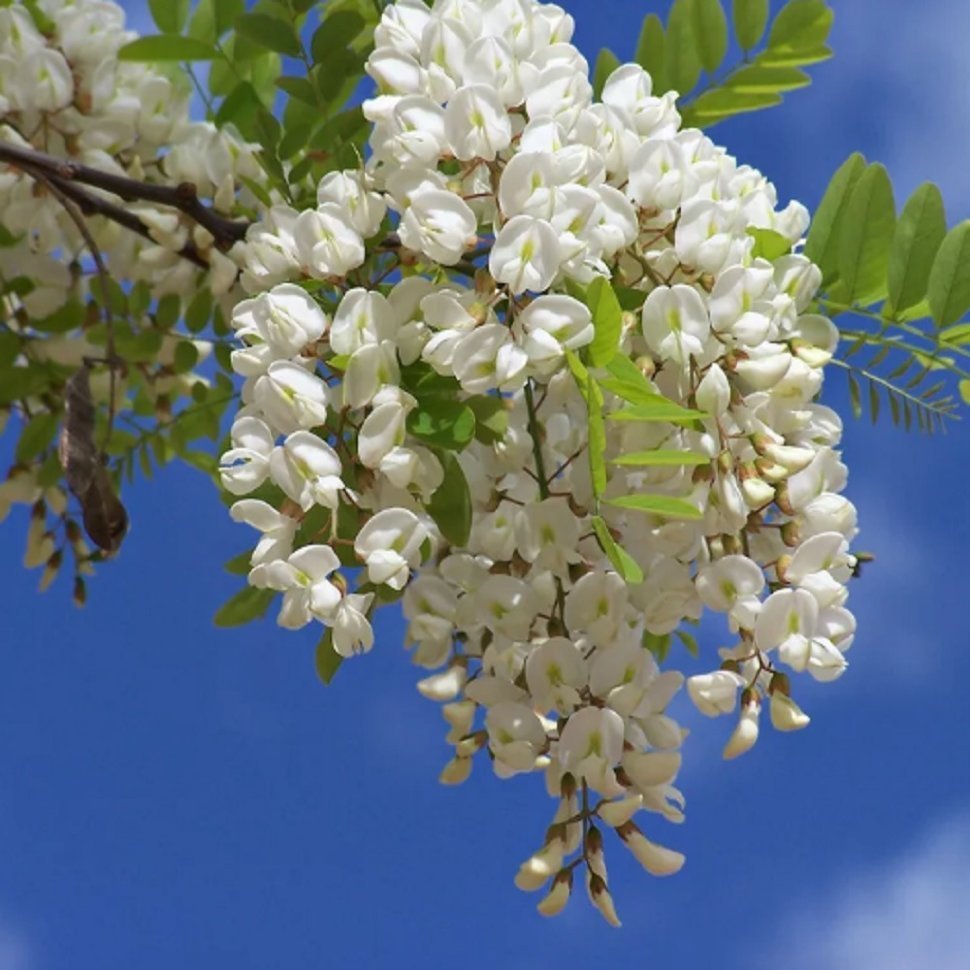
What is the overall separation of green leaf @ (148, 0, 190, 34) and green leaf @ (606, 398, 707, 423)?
0.62 metres

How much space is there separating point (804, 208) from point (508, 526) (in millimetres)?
293

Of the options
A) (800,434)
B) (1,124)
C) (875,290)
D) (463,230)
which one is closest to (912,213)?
(875,290)

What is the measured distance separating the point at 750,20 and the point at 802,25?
0.13 feet

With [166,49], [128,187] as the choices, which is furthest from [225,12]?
[128,187]

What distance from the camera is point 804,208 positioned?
98 centimetres

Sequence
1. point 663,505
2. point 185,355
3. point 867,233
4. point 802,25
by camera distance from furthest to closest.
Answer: point 185,355 → point 802,25 → point 867,233 → point 663,505

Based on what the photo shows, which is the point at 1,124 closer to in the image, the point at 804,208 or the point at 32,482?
the point at 32,482

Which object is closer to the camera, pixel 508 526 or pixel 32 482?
pixel 508 526

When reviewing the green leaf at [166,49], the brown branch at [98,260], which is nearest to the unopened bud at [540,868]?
the brown branch at [98,260]

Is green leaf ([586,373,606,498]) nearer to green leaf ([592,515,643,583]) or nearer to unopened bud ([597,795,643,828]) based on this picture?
green leaf ([592,515,643,583])

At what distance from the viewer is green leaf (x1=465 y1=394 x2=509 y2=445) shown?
0.90m

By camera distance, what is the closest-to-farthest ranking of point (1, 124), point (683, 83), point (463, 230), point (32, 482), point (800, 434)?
point (463, 230), point (800, 434), point (683, 83), point (1, 124), point (32, 482)

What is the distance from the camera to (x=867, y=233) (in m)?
1.00

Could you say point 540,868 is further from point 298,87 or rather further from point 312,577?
point 298,87
